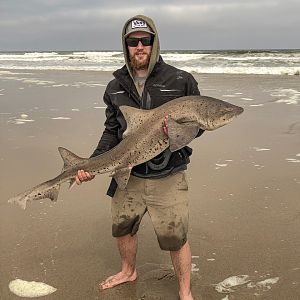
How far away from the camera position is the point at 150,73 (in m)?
3.53

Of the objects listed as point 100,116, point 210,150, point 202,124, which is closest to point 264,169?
point 210,150

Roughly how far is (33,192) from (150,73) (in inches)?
52.6

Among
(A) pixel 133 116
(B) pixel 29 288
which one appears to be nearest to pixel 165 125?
(A) pixel 133 116

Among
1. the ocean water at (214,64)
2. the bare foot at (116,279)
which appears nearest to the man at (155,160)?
the bare foot at (116,279)

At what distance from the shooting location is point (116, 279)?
157 inches

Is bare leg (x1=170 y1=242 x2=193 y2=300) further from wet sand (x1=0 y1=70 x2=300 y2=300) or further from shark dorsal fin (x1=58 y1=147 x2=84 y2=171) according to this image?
shark dorsal fin (x1=58 y1=147 x2=84 y2=171)

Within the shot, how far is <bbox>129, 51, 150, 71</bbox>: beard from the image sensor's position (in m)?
3.52

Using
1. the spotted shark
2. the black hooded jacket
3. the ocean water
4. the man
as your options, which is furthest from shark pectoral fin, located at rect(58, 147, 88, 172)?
the ocean water

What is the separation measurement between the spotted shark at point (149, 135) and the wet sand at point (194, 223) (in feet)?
3.27

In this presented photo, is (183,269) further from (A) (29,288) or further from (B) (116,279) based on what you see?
(A) (29,288)

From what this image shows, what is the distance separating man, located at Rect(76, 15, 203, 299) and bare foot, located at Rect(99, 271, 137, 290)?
1.83 feet

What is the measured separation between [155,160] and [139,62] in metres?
0.77

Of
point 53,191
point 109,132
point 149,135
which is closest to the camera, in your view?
point 149,135

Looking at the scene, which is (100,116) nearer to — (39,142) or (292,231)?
(39,142)
